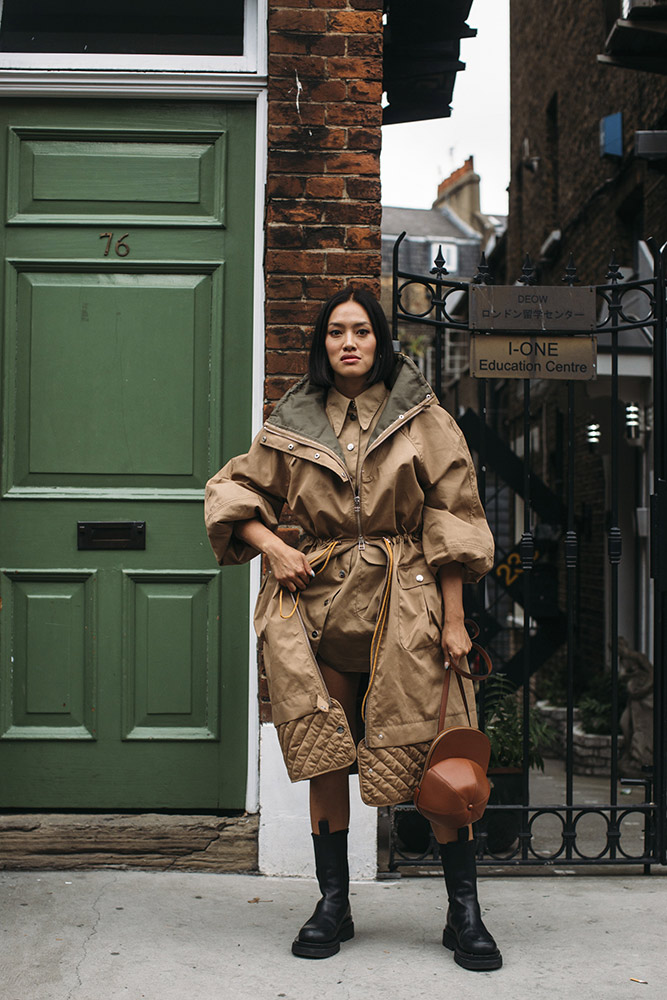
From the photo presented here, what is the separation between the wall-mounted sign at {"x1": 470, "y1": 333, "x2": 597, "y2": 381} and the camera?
13.4ft

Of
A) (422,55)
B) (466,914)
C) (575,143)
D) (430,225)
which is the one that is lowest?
(466,914)

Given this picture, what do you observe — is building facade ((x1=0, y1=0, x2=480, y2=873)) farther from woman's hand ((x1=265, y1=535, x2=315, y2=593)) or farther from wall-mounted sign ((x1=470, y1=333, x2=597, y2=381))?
woman's hand ((x1=265, y1=535, x2=315, y2=593))

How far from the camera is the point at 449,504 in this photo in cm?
301

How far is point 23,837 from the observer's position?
12.6ft

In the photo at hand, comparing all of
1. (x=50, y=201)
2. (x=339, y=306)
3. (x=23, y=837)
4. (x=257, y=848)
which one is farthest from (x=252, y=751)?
(x=50, y=201)

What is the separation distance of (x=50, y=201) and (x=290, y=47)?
44.2 inches

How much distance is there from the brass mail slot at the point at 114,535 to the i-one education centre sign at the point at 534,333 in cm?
150

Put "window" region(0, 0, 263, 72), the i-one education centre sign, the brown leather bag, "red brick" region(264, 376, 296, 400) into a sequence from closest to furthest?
the brown leather bag
"red brick" region(264, 376, 296, 400)
"window" region(0, 0, 263, 72)
the i-one education centre sign

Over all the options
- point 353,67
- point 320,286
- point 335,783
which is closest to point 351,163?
point 353,67

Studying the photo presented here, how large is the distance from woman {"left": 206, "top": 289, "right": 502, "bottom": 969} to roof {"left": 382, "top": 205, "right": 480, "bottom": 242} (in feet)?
112

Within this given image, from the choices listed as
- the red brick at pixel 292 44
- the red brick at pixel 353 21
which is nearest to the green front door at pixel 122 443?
the red brick at pixel 292 44

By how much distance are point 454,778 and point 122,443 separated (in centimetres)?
192

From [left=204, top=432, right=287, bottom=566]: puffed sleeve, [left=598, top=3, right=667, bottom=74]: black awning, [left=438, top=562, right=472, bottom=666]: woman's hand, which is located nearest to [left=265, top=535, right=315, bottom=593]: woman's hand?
[left=204, top=432, right=287, bottom=566]: puffed sleeve

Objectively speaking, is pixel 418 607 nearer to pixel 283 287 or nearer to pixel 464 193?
pixel 283 287
